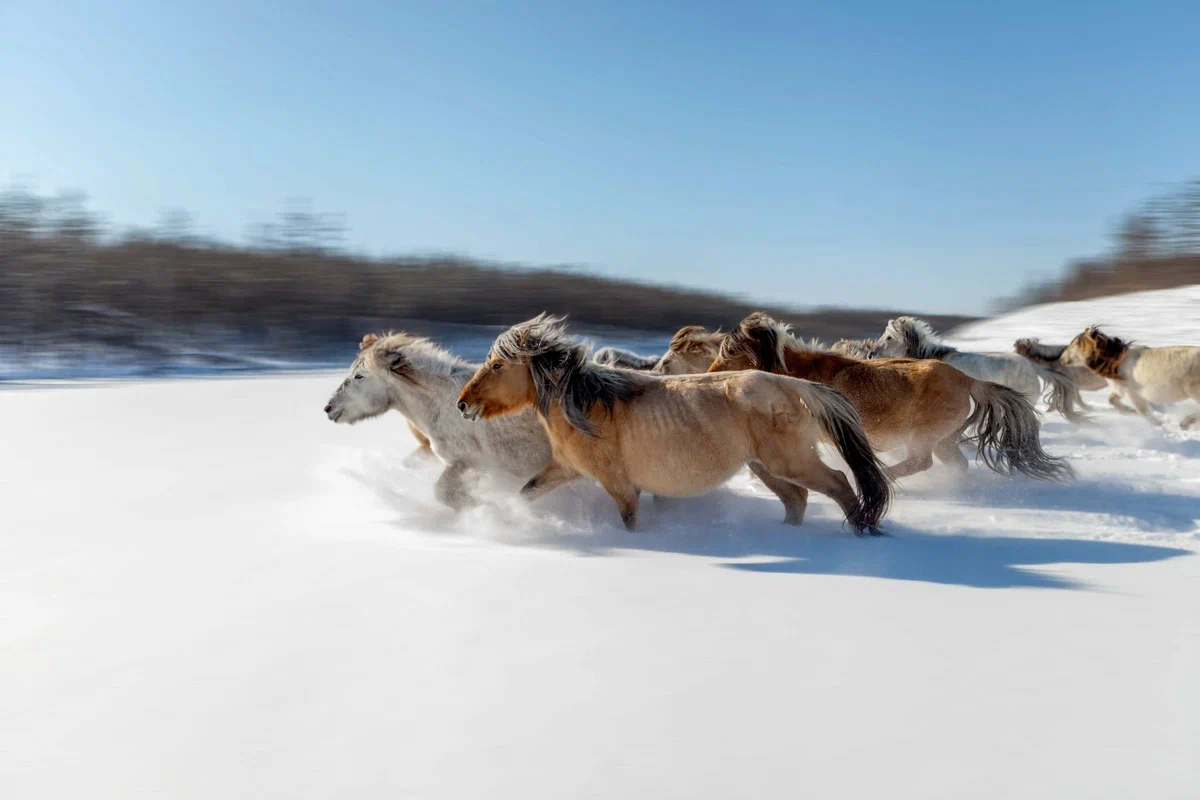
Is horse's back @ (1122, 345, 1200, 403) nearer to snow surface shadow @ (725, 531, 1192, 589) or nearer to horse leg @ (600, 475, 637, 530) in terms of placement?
snow surface shadow @ (725, 531, 1192, 589)

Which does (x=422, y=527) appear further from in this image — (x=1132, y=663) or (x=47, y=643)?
(x=1132, y=663)

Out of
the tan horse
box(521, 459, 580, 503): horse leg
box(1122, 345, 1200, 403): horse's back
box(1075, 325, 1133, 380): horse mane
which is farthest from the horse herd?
the tan horse

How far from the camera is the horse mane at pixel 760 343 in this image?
6.00m

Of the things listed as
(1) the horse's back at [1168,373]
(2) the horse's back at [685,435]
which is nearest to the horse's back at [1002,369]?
(1) the horse's back at [1168,373]

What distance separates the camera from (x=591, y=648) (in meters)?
2.94

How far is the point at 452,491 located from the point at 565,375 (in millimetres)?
1030

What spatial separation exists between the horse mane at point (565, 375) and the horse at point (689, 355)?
1975mm

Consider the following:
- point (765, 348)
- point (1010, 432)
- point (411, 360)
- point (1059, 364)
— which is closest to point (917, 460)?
point (1010, 432)

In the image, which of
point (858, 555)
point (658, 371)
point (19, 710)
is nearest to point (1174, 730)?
point (858, 555)

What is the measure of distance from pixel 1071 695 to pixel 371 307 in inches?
837

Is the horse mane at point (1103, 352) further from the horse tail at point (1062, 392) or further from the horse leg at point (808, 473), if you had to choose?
the horse leg at point (808, 473)

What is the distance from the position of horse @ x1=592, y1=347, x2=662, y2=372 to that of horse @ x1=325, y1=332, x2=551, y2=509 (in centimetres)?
118

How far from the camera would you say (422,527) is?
4914 mm

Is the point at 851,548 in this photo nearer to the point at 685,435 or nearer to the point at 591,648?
the point at 685,435
